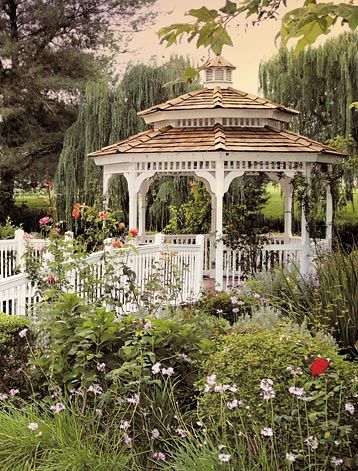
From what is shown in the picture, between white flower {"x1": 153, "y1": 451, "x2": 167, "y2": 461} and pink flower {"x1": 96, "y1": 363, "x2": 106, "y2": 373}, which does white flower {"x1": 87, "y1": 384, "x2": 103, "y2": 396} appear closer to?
pink flower {"x1": 96, "y1": 363, "x2": 106, "y2": 373}

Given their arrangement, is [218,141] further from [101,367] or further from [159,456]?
[159,456]

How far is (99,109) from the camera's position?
2273cm

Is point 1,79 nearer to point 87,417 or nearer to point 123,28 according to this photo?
point 123,28

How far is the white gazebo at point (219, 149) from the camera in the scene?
47.6 ft

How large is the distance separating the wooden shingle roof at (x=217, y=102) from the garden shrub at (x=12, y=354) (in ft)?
33.6

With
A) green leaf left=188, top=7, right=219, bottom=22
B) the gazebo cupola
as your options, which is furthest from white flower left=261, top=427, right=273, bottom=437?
the gazebo cupola

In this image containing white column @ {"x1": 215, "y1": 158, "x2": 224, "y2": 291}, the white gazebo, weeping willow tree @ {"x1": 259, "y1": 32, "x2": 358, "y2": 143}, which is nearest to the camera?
white column @ {"x1": 215, "y1": 158, "x2": 224, "y2": 291}

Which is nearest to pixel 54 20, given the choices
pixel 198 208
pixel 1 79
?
pixel 1 79

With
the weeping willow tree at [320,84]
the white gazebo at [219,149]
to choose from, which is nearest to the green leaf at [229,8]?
the white gazebo at [219,149]

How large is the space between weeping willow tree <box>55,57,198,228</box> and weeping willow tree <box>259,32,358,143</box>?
2.81 m

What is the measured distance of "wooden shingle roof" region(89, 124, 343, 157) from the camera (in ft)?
48.0

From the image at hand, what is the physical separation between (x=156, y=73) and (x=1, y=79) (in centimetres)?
807

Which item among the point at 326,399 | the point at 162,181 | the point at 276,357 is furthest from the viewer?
the point at 162,181

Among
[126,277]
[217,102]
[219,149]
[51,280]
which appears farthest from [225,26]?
[217,102]
